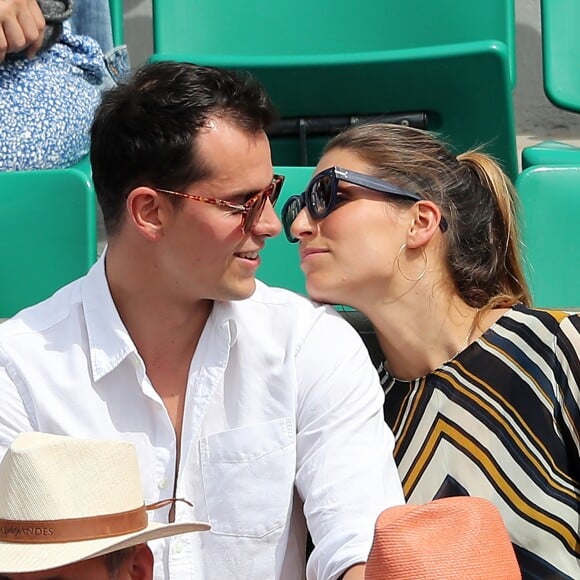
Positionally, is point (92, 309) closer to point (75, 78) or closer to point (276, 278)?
point (276, 278)

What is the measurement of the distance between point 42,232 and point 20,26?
0.51m

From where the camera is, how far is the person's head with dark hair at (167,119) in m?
1.78

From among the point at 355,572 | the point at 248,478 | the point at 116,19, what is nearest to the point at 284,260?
the point at 248,478

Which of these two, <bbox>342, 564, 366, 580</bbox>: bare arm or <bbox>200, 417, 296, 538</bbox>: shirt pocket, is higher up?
<bbox>200, 417, 296, 538</bbox>: shirt pocket

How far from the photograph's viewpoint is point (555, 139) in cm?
379

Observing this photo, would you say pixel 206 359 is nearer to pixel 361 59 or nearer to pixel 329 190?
pixel 329 190

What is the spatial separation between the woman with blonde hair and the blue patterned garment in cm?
68

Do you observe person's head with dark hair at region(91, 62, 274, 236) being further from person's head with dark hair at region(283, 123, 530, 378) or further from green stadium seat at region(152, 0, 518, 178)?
green stadium seat at region(152, 0, 518, 178)

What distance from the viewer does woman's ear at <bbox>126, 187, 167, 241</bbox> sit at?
1.80 metres

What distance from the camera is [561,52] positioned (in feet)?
10.7

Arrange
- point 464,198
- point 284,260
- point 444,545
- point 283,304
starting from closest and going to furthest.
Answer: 1. point 444,545
2. point 283,304
3. point 464,198
4. point 284,260

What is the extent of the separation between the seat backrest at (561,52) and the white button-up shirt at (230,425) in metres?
1.73

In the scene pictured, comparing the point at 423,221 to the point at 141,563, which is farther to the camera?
the point at 423,221

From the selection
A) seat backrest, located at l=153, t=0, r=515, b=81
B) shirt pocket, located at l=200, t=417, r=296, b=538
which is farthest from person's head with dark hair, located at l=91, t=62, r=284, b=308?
seat backrest, located at l=153, t=0, r=515, b=81
